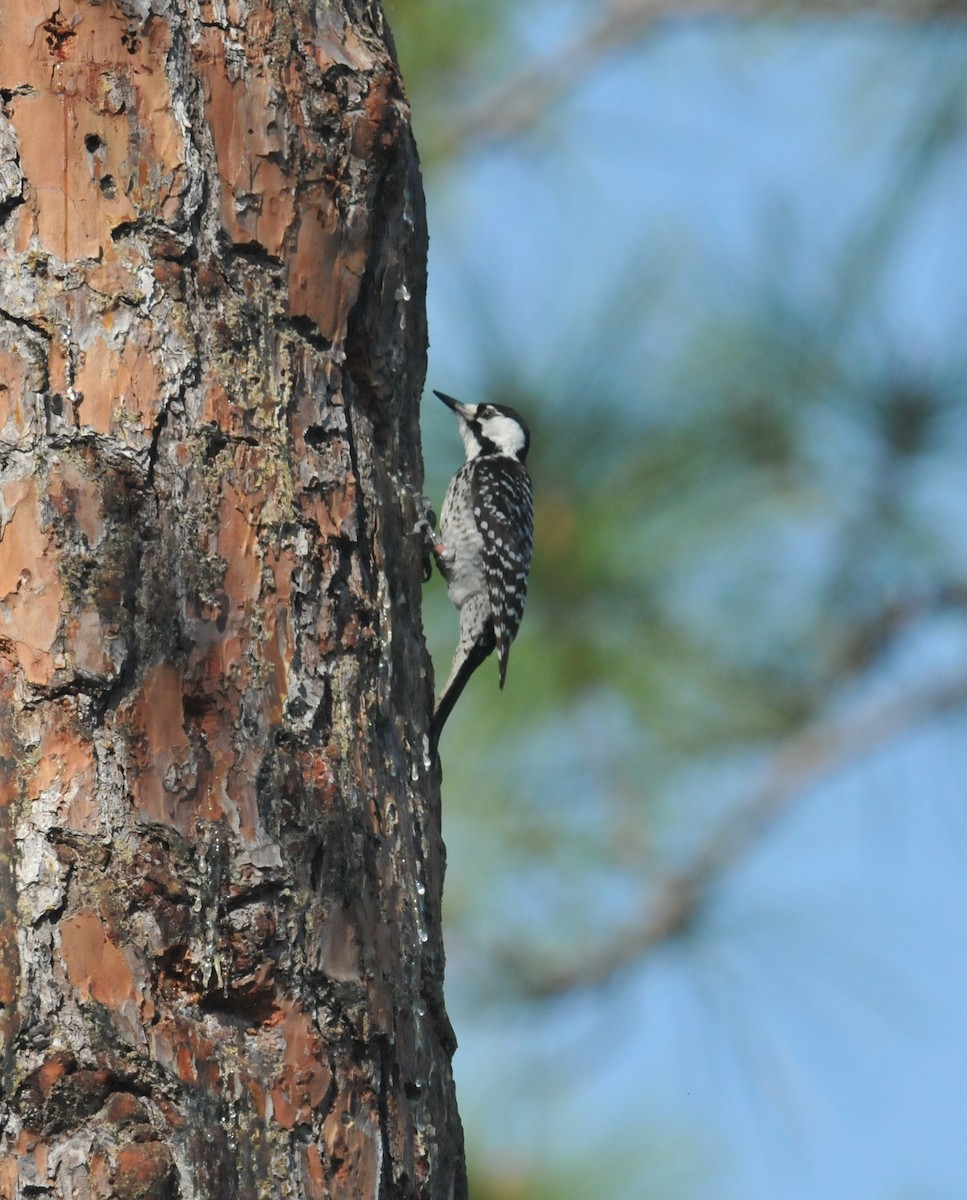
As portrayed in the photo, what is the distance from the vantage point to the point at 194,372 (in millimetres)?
2387

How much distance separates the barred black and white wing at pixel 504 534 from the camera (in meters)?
4.68

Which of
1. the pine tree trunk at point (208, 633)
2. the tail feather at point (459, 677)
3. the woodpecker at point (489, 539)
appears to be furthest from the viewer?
the woodpecker at point (489, 539)

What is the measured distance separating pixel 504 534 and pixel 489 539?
3.8 inches

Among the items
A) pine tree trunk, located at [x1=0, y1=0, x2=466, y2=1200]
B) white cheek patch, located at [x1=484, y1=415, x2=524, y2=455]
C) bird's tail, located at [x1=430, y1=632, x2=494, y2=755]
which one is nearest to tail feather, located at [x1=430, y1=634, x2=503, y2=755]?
bird's tail, located at [x1=430, y1=632, x2=494, y2=755]

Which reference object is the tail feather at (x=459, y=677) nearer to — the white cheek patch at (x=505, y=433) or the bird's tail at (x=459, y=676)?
the bird's tail at (x=459, y=676)

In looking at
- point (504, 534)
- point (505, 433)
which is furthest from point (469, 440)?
point (504, 534)

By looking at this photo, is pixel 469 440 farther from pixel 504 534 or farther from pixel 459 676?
pixel 459 676

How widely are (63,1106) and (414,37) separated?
506 cm

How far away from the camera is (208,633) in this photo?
2.29 m

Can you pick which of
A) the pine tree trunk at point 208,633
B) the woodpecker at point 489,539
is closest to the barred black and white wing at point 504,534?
the woodpecker at point 489,539

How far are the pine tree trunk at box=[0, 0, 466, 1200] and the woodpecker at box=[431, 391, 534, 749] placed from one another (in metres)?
1.89

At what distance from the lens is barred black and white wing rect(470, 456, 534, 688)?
4.68 metres

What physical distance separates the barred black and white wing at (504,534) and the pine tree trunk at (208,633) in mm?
1929

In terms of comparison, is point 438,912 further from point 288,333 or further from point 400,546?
point 288,333
